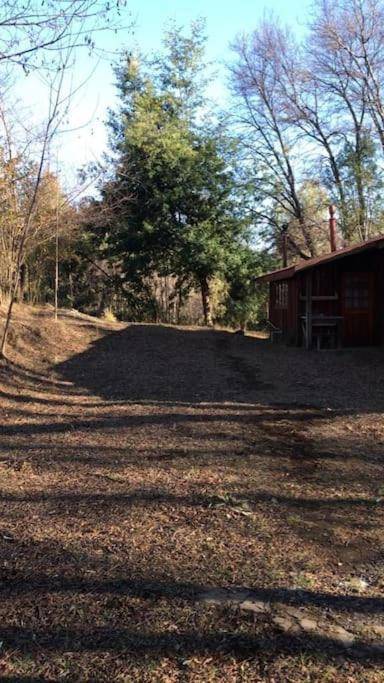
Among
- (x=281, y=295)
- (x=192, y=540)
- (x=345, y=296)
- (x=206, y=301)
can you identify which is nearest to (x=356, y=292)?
(x=345, y=296)

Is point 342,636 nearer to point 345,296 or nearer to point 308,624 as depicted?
point 308,624

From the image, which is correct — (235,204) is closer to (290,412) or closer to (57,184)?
(57,184)

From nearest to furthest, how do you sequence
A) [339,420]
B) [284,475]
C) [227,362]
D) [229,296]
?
[284,475], [339,420], [227,362], [229,296]

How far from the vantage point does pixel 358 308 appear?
1518cm

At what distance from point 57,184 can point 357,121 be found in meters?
18.5

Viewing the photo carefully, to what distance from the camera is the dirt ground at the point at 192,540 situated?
2.48m

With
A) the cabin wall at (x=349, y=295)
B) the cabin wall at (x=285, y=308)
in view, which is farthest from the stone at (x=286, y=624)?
the cabin wall at (x=285, y=308)

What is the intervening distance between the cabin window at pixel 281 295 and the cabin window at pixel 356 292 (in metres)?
3.12

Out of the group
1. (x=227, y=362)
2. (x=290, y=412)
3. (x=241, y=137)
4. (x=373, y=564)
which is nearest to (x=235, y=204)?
(x=241, y=137)

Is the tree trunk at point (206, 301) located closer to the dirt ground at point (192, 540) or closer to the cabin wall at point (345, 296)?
the cabin wall at point (345, 296)

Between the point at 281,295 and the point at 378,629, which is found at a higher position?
the point at 281,295

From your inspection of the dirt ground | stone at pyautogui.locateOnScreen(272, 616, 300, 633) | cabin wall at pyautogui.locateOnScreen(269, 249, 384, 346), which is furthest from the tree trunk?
stone at pyautogui.locateOnScreen(272, 616, 300, 633)

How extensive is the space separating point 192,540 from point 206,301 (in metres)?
20.5

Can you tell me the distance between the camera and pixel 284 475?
16.4 feet
